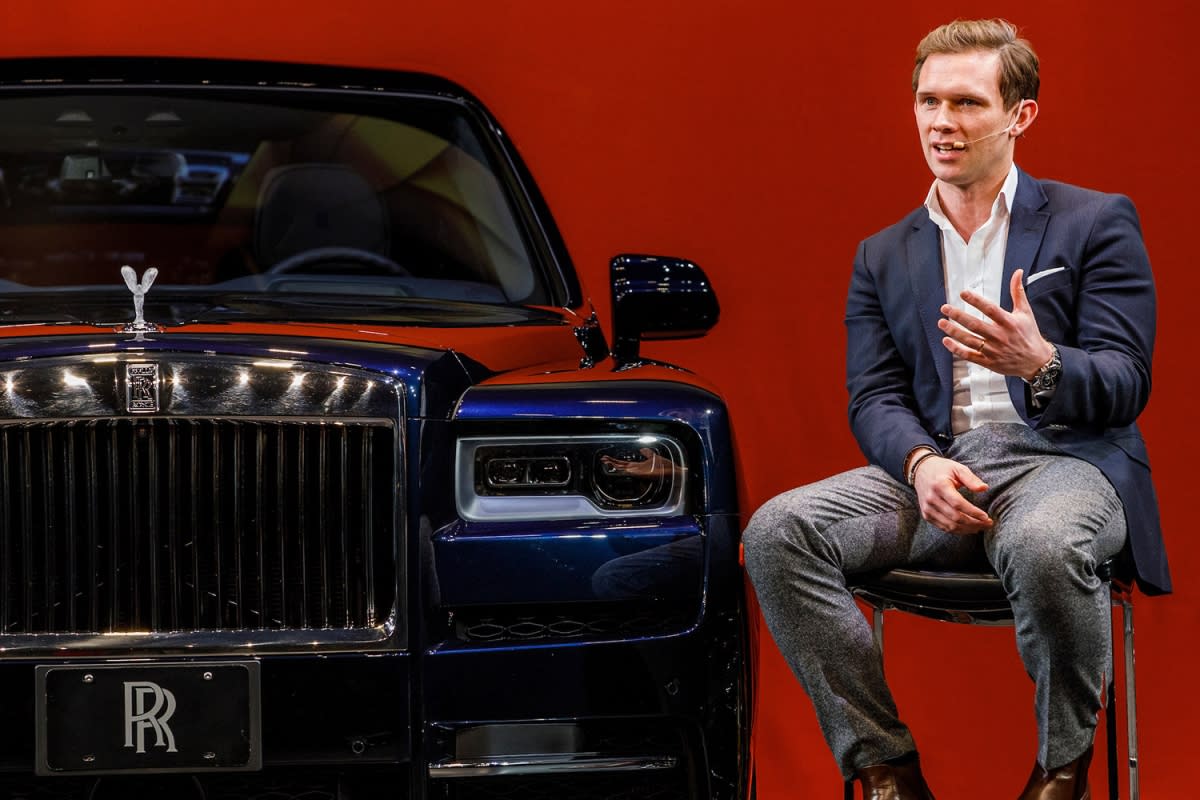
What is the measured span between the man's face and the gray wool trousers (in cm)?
48

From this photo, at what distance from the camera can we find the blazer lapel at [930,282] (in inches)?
108

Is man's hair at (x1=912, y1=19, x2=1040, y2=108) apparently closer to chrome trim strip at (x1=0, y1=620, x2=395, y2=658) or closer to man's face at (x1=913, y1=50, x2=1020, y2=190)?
man's face at (x1=913, y1=50, x2=1020, y2=190)

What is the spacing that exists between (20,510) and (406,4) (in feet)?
8.46

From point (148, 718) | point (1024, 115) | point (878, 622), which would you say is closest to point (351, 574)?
point (148, 718)

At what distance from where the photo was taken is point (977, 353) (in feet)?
7.88

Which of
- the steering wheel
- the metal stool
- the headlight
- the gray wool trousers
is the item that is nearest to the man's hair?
the gray wool trousers

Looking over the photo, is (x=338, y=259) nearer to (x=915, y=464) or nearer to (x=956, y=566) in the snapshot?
(x=915, y=464)

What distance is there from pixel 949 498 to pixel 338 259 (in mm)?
1335

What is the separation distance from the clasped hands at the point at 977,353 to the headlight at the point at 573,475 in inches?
19.9

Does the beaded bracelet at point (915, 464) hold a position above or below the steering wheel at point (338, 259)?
below

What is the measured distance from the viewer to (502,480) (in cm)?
220

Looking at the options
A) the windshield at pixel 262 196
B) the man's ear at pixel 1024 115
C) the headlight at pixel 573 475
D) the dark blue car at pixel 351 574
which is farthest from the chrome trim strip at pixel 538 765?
the man's ear at pixel 1024 115

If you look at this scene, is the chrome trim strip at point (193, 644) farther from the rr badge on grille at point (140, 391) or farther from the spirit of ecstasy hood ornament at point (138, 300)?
the spirit of ecstasy hood ornament at point (138, 300)

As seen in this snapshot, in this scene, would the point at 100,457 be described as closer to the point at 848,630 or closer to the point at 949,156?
the point at 848,630
